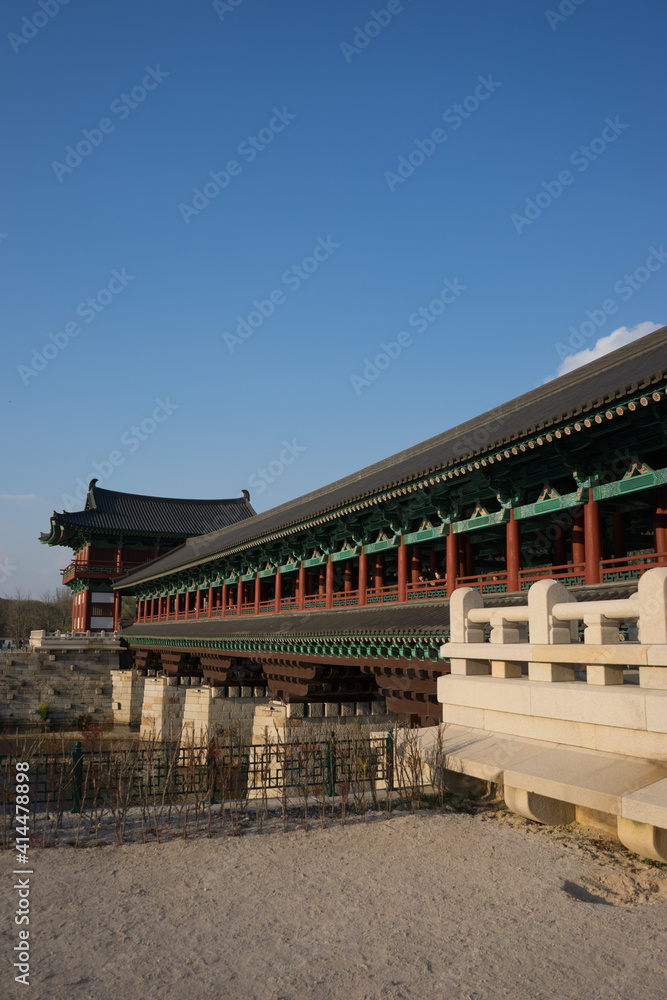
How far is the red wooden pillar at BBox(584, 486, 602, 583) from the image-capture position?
11602mm

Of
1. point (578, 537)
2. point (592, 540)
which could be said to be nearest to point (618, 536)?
point (578, 537)

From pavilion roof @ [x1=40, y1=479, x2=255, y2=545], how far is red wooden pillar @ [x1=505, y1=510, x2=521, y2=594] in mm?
38278

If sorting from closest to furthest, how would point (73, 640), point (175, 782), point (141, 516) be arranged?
point (175, 782)
point (73, 640)
point (141, 516)

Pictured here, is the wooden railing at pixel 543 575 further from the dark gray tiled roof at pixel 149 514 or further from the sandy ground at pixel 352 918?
the dark gray tiled roof at pixel 149 514

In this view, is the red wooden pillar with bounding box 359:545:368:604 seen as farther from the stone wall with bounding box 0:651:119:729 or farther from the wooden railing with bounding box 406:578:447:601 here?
the stone wall with bounding box 0:651:119:729

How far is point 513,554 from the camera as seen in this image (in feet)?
43.7

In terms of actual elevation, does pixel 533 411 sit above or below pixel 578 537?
above

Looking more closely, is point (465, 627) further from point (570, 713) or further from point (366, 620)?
point (366, 620)

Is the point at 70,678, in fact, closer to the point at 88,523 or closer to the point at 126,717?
the point at 126,717

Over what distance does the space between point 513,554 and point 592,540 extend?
188 cm

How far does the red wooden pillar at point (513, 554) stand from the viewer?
1316 centimetres

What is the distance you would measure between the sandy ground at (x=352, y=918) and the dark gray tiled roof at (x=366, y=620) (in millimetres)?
4270

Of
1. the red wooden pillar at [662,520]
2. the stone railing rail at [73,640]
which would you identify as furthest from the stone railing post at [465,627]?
the stone railing rail at [73,640]

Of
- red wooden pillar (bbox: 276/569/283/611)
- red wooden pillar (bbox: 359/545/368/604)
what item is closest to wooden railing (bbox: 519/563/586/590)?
red wooden pillar (bbox: 359/545/368/604)
